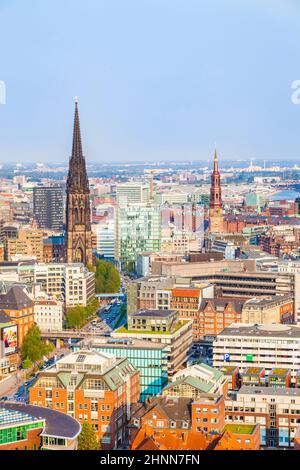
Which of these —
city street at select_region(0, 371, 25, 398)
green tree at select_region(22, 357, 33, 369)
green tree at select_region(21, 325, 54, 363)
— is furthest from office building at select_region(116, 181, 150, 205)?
city street at select_region(0, 371, 25, 398)

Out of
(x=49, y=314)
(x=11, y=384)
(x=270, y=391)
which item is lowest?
(x=11, y=384)

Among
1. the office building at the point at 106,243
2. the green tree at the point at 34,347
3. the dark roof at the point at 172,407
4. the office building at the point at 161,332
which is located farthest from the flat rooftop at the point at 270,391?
the office building at the point at 106,243

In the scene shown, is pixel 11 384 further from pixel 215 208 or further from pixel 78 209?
pixel 215 208

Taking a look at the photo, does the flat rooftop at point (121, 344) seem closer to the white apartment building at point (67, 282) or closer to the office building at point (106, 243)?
the white apartment building at point (67, 282)

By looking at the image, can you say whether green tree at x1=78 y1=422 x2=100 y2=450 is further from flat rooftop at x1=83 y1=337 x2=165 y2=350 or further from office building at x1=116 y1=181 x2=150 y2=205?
office building at x1=116 y1=181 x2=150 y2=205

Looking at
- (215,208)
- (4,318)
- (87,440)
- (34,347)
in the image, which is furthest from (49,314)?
(215,208)

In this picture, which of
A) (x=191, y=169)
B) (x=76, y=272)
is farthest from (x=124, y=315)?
(x=191, y=169)
